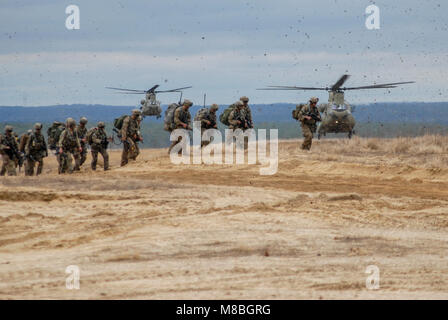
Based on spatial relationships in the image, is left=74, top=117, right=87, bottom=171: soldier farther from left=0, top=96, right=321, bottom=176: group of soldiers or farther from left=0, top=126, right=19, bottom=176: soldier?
left=0, top=126, right=19, bottom=176: soldier

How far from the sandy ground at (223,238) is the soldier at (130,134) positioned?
5492mm

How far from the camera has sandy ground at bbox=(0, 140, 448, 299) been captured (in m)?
10.3

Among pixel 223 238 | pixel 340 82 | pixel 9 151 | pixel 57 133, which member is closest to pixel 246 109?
pixel 57 133

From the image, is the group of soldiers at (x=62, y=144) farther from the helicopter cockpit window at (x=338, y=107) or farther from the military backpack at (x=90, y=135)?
the helicopter cockpit window at (x=338, y=107)

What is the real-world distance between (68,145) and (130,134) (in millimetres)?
2316

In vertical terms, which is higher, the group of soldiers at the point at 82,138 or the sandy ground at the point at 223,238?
the group of soldiers at the point at 82,138

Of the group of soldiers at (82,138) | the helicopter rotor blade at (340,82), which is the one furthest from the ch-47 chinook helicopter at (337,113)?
the group of soldiers at (82,138)

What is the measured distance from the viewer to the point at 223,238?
1261 cm

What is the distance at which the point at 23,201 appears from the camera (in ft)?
52.7

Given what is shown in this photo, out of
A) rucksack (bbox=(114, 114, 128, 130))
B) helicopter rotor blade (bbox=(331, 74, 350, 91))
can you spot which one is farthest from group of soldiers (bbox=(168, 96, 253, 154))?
helicopter rotor blade (bbox=(331, 74, 350, 91))

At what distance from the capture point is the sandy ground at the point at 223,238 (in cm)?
1033

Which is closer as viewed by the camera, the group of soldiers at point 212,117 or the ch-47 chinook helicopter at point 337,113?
the group of soldiers at point 212,117

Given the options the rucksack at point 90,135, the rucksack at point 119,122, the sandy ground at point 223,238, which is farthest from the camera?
the rucksack at point 119,122

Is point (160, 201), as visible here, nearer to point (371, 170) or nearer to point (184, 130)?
point (371, 170)
